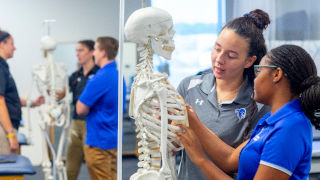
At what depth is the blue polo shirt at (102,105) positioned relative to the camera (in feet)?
9.23

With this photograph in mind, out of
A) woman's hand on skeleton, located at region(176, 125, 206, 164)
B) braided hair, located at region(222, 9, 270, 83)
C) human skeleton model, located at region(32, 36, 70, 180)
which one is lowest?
human skeleton model, located at region(32, 36, 70, 180)

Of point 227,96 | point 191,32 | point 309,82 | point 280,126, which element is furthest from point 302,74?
point 191,32

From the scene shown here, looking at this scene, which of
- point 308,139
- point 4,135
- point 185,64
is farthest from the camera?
point 4,135

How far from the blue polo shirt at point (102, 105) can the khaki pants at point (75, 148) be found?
11.1 inches

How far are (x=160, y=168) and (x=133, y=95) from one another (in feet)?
0.62

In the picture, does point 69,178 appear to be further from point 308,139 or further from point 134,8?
point 308,139

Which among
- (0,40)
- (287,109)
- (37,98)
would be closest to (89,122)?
(37,98)

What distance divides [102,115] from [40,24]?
1.26 metres

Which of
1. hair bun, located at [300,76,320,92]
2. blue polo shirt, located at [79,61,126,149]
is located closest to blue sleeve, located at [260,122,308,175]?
hair bun, located at [300,76,320,92]

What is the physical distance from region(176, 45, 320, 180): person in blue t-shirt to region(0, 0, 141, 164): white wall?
9.15 ft

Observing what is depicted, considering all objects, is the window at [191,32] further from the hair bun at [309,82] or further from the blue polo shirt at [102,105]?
the blue polo shirt at [102,105]

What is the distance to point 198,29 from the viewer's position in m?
1.95

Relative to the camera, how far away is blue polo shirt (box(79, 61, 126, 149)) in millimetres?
2812

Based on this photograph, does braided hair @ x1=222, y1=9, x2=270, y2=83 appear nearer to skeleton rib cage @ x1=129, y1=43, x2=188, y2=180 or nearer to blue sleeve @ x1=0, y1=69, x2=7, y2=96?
skeleton rib cage @ x1=129, y1=43, x2=188, y2=180
